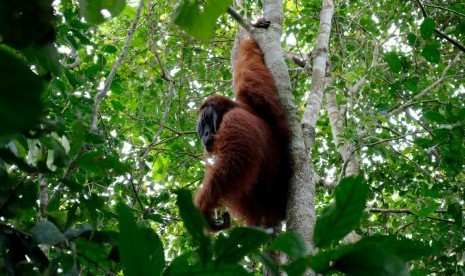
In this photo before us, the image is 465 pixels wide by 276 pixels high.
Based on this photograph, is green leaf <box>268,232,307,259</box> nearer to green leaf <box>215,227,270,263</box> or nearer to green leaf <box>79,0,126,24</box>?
green leaf <box>215,227,270,263</box>

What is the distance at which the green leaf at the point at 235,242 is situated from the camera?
95 centimetres

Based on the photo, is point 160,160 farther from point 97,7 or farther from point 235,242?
point 235,242

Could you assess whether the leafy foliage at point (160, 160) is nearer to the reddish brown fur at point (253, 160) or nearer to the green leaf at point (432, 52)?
the green leaf at point (432, 52)

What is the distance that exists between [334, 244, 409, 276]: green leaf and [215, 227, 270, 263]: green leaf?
0.17 meters

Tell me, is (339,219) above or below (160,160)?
below

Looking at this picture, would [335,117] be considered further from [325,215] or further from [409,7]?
[325,215]

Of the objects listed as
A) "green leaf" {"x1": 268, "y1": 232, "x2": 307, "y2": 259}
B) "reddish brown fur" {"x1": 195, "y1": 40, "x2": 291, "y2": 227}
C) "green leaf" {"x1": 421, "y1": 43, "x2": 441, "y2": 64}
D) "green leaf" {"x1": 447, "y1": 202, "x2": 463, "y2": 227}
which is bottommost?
"green leaf" {"x1": 268, "y1": 232, "x2": 307, "y2": 259}

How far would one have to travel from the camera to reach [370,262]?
0.93 m

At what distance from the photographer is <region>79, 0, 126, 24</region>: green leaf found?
107 centimetres

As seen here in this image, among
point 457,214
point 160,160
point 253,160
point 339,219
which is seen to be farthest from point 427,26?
point 160,160

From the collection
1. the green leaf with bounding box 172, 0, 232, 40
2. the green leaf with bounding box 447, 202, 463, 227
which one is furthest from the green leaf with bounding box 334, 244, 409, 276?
the green leaf with bounding box 447, 202, 463, 227

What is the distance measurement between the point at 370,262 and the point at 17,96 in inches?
28.4

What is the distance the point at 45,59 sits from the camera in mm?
981

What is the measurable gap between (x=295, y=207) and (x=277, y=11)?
2.53 metres
